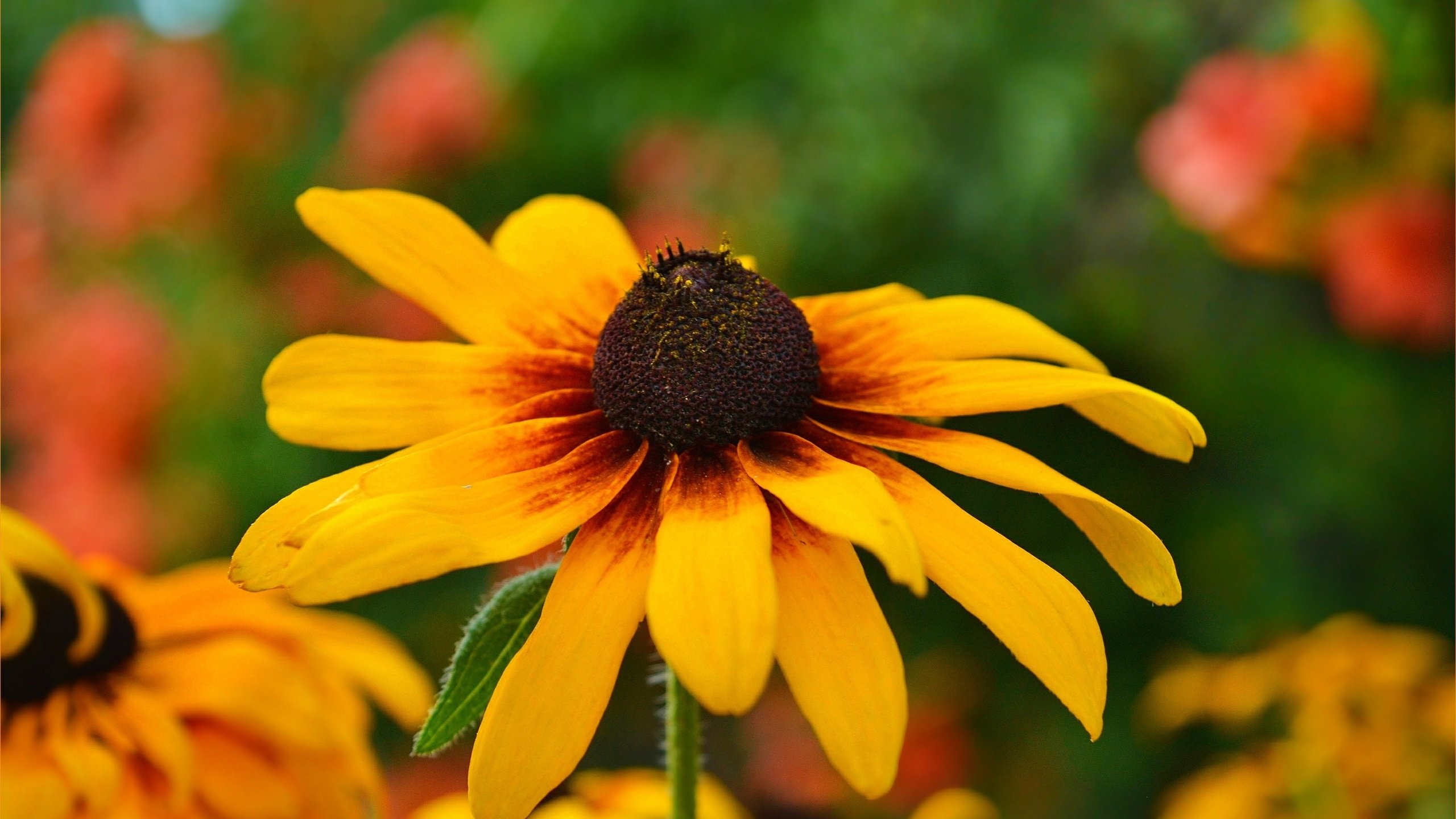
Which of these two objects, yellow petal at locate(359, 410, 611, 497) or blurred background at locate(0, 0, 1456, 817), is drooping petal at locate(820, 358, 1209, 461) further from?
blurred background at locate(0, 0, 1456, 817)

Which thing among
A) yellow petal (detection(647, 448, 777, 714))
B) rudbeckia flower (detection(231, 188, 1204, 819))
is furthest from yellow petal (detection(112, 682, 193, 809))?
yellow petal (detection(647, 448, 777, 714))

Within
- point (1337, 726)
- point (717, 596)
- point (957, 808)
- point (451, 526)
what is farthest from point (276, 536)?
point (1337, 726)

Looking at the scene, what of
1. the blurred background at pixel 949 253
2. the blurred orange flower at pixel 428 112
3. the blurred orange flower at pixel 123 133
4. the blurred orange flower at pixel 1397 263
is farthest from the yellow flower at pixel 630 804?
the blurred orange flower at pixel 123 133

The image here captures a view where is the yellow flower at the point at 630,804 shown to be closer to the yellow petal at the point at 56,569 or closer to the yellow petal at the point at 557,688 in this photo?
the yellow petal at the point at 56,569

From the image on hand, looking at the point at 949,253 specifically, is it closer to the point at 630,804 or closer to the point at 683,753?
the point at 630,804

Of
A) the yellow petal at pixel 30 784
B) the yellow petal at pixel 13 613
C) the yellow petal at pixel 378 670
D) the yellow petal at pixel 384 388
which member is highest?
the yellow petal at pixel 384 388

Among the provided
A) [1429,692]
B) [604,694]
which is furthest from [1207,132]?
[604,694]

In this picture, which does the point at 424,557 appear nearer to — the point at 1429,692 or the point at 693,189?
the point at 1429,692
